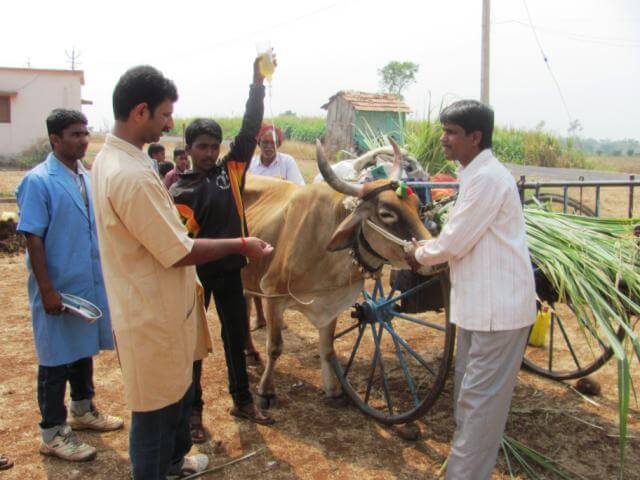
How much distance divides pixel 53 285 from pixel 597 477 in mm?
3483

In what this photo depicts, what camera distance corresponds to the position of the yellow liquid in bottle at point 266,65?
3.57 metres

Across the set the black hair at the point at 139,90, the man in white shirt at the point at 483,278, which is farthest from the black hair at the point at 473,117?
the black hair at the point at 139,90

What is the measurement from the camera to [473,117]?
261cm

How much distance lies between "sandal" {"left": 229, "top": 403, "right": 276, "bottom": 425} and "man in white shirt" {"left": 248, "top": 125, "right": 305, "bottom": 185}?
2.90m

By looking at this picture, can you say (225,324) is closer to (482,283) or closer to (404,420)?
(404,420)

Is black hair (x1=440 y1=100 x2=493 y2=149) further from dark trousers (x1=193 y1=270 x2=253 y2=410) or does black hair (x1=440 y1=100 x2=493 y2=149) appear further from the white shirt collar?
dark trousers (x1=193 y1=270 x2=253 y2=410)

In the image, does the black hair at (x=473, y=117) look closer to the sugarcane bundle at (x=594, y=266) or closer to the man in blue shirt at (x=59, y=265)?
the sugarcane bundle at (x=594, y=266)

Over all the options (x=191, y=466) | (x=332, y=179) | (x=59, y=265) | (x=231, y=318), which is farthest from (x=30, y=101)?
(x=191, y=466)

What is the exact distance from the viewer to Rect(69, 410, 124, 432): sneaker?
3.87 m

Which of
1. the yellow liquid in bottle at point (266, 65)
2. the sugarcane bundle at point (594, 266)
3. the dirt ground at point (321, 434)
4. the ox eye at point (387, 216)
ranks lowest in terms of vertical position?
the dirt ground at point (321, 434)

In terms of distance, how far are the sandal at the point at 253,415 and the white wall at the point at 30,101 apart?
80.3ft

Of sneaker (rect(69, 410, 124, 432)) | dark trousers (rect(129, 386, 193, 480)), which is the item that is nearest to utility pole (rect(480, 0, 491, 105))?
sneaker (rect(69, 410, 124, 432))

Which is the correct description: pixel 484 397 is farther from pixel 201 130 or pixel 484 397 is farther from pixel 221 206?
pixel 201 130

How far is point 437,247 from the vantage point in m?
2.71
